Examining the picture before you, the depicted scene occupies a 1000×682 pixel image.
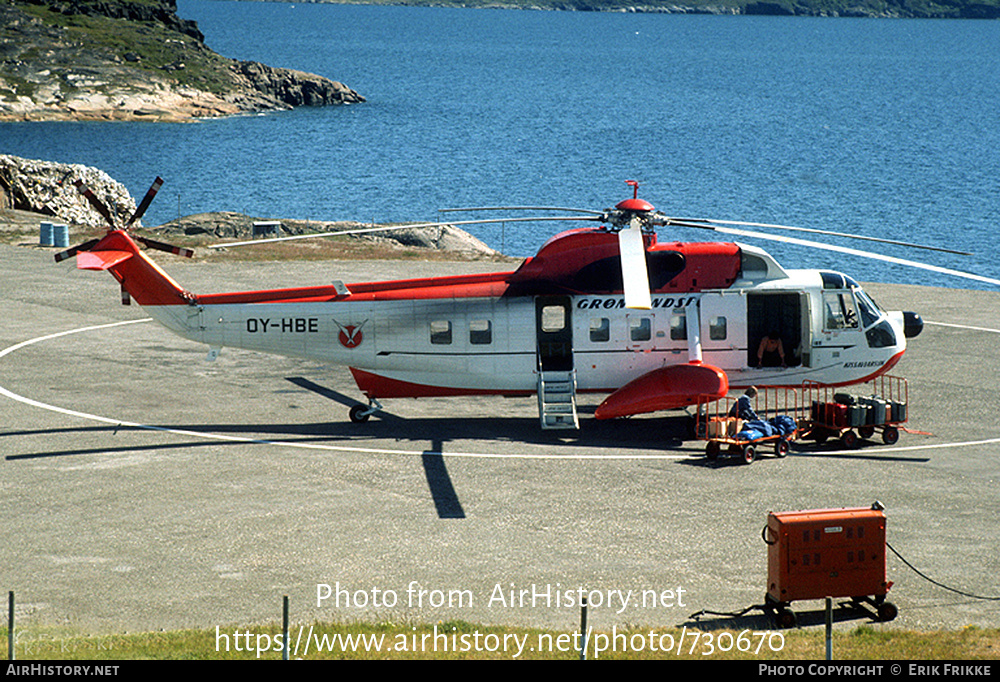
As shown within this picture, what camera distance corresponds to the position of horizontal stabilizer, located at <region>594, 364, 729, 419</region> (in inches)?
1013

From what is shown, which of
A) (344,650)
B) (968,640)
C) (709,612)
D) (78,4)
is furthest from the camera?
(78,4)

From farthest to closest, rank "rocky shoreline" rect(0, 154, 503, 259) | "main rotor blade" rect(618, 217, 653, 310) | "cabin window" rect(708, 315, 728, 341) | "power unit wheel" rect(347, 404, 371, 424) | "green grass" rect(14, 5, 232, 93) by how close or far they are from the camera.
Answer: "green grass" rect(14, 5, 232, 93), "rocky shoreline" rect(0, 154, 503, 259), "power unit wheel" rect(347, 404, 371, 424), "cabin window" rect(708, 315, 728, 341), "main rotor blade" rect(618, 217, 653, 310)

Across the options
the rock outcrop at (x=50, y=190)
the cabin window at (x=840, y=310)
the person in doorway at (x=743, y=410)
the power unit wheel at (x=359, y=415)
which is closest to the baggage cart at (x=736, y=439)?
the person in doorway at (x=743, y=410)

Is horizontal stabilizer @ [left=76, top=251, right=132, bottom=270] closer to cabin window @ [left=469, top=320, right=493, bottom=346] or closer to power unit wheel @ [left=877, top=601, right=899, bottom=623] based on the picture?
cabin window @ [left=469, top=320, right=493, bottom=346]

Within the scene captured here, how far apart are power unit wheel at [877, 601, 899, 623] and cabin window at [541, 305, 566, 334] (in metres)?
12.4

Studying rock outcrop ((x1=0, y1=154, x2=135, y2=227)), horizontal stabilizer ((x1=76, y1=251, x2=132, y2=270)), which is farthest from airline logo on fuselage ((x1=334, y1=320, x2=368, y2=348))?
rock outcrop ((x1=0, y1=154, x2=135, y2=227))

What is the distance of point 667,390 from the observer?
85.0 feet

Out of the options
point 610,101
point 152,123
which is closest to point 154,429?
point 152,123

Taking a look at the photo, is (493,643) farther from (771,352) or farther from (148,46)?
(148,46)

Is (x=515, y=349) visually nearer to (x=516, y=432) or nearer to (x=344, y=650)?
(x=516, y=432)

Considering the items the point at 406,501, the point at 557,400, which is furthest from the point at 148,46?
the point at 406,501

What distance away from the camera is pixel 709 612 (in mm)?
16656

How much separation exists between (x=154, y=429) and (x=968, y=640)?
19.3 meters

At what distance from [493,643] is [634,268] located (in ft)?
32.3
